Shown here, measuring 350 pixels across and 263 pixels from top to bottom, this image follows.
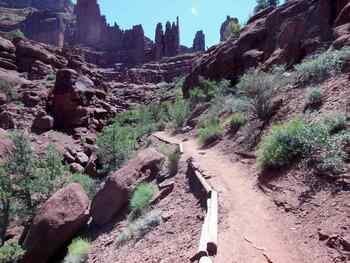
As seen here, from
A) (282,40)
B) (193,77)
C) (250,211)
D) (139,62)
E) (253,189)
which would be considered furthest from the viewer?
(139,62)

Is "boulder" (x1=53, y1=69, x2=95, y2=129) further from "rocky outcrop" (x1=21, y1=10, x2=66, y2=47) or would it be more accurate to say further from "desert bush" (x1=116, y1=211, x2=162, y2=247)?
"rocky outcrop" (x1=21, y1=10, x2=66, y2=47)

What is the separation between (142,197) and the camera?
925cm

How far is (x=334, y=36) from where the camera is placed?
14695mm

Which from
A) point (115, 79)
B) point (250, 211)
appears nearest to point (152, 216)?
point (250, 211)

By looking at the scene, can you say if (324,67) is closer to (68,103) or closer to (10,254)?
(10,254)

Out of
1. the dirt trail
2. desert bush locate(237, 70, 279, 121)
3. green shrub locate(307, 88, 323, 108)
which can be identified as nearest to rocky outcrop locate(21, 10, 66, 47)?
desert bush locate(237, 70, 279, 121)

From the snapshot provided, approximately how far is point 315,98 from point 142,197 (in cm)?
628

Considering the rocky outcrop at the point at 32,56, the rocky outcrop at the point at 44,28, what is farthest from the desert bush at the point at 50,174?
the rocky outcrop at the point at 44,28

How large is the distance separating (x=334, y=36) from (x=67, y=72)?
1028 inches

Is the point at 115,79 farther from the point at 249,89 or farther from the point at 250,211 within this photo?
the point at 250,211

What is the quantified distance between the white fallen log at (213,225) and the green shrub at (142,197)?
107 inches

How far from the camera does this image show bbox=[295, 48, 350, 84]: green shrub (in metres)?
10.5

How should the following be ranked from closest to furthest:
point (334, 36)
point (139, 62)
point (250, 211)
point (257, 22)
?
point (250, 211), point (334, 36), point (257, 22), point (139, 62)

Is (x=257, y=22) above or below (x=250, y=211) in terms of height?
above
